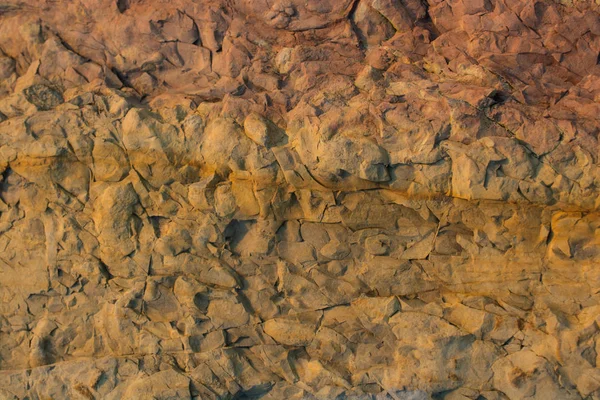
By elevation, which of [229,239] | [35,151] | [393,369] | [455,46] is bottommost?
[393,369]

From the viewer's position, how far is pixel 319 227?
435 cm

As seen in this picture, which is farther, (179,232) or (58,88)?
(58,88)

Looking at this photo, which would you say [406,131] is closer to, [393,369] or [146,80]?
[393,369]

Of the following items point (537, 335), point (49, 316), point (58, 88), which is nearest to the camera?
point (537, 335)

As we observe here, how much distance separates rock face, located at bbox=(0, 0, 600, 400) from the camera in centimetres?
406

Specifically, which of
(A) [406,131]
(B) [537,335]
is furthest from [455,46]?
(B) [537,335]

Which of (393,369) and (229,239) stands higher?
(229,239)

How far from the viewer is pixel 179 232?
4.27 m

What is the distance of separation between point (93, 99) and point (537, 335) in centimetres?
345

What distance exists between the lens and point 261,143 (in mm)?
4203

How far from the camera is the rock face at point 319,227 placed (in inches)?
160

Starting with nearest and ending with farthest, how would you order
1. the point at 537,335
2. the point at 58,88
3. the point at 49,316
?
the point at 537,335
the point at 49,316
the point at 58,88

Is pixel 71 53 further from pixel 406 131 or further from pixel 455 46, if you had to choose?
Answer: pixel 455 46

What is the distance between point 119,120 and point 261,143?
1040mm
